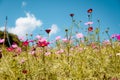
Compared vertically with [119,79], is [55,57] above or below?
above

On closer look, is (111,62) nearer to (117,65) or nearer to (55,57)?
(117,65)

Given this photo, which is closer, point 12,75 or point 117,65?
point 12,75

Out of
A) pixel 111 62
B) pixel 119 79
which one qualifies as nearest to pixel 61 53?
pixel 111 62

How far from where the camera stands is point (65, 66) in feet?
13.9

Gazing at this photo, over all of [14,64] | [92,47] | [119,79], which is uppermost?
[92,47]

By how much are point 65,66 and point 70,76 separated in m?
0.36

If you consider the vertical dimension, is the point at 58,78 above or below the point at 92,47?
below

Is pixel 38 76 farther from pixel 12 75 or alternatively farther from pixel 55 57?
pixel 55 57

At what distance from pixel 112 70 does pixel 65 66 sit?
2.22 feet

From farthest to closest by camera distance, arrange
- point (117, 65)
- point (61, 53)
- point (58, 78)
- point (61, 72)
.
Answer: point (61, 53)
point (117, 65)
point (61, 72)
point (58, 78)

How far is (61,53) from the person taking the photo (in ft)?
18.5

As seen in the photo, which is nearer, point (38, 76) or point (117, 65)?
point (38, 76)

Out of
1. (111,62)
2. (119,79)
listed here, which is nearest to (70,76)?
(119,79)

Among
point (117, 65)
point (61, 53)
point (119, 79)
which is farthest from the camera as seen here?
point (61, 53)
